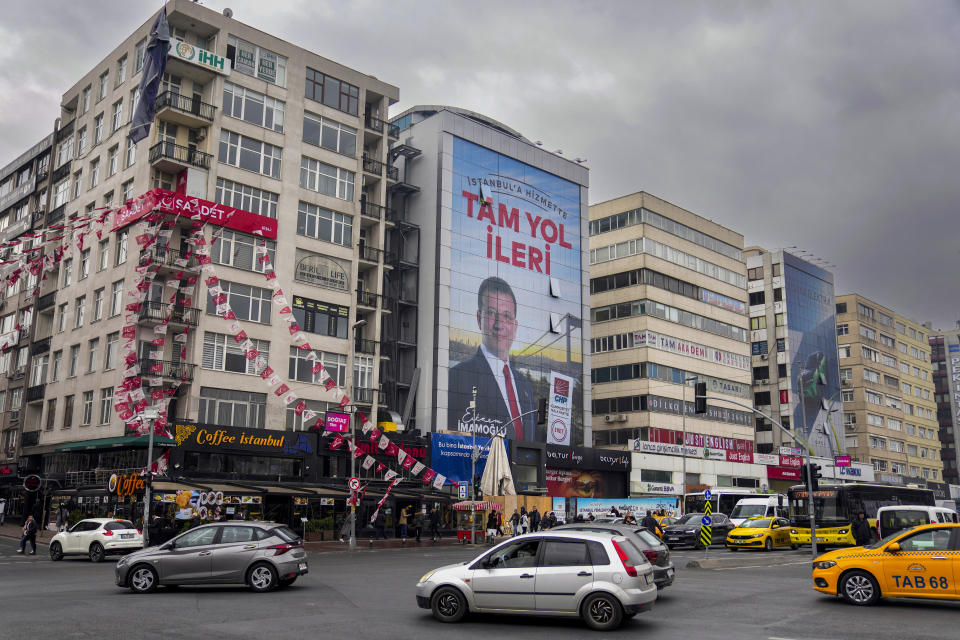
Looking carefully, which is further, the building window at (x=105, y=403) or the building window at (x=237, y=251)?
the building window at (x=237, y=251)

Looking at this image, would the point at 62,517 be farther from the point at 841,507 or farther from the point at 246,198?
the point at 841,507

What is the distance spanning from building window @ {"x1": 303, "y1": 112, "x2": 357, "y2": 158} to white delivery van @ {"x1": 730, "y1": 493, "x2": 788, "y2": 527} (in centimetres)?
3213

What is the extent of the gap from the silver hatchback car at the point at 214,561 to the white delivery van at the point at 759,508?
29.3 meters

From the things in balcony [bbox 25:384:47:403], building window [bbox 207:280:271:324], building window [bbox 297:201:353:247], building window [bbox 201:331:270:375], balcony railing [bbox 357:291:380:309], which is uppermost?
building window [bbox 297:201:353:247]

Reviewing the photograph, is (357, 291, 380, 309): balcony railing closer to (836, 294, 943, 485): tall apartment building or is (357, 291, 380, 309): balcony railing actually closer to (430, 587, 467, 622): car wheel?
(430, 587, 467, 622): car wheel

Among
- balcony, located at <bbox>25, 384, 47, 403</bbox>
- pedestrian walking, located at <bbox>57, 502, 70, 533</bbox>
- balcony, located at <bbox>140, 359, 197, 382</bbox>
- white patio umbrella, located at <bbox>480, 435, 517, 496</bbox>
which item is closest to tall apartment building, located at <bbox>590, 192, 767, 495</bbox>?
white patio umbrella, located at <bbox>480, 435, 517, 496</bbox>

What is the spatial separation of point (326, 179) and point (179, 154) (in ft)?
31.1

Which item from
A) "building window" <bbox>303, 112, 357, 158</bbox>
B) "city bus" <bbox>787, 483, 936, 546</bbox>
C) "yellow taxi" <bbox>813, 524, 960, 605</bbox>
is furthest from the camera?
"building window" <bbox>303, 112, 357, 158</bbox>

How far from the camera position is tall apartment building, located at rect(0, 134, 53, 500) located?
5606 centimetres

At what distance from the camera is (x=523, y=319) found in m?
61.4

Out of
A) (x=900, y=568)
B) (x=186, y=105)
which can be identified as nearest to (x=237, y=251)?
(x=186, y=105)

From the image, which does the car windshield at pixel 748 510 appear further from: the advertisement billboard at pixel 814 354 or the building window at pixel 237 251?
the advertisement billboard at pixel 814 354

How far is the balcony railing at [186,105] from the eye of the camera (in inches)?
1820

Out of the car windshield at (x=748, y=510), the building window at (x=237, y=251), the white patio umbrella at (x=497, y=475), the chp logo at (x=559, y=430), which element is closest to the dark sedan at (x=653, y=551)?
the car windshield at (x=748, y=510)
